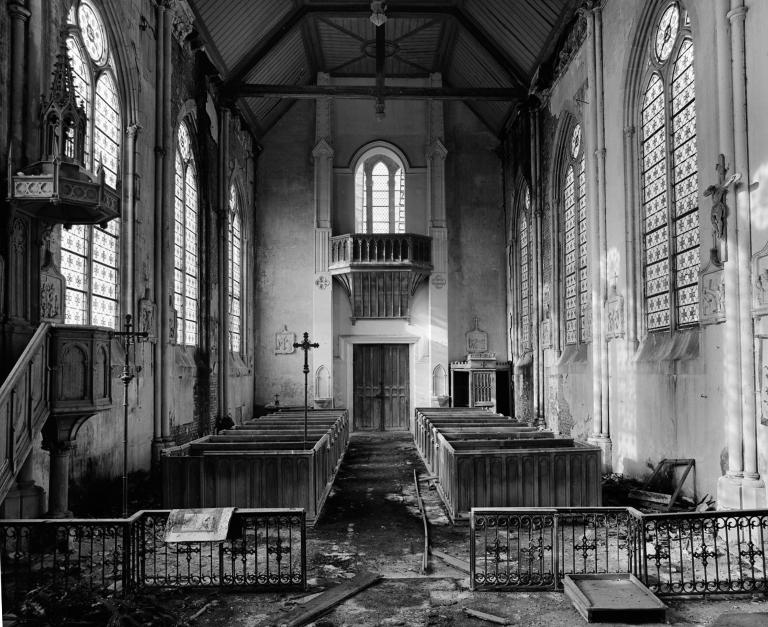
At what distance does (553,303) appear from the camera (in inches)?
589

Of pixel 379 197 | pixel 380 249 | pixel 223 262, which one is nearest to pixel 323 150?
pixel 379 197

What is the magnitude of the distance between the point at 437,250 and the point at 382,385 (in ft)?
13.6

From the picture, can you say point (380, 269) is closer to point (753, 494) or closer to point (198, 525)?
point (753, 494)

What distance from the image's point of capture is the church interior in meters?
7.14

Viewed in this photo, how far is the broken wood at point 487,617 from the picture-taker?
504 cm

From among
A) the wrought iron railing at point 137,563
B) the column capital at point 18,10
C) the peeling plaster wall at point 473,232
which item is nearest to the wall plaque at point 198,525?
the wrought iron railing at point 137,563

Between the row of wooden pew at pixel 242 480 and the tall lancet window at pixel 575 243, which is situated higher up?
the tall lancet window at pixel 575 243

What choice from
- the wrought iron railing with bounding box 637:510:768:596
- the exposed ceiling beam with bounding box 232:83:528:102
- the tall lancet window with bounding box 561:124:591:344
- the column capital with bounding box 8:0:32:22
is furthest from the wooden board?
the exposed ceiling beam with bounding box 232:83:528:102

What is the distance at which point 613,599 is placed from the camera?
5.18 metres

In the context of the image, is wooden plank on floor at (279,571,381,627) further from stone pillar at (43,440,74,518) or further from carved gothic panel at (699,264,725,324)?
carved gothic panel at (699,264,725,324)

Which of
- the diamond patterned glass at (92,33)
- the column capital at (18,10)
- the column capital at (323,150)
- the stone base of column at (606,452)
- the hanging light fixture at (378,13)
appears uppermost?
the hanging light fixture at (378,13)

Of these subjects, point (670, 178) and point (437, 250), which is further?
point (437, 250)

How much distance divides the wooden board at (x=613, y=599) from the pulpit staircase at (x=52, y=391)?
4.54 m

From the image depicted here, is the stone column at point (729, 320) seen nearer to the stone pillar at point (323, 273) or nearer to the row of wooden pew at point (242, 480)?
the row of wooden pew at point (242, 480)
